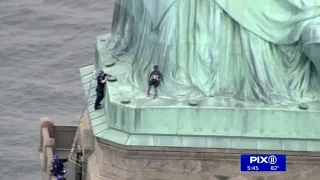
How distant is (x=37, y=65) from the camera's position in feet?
196

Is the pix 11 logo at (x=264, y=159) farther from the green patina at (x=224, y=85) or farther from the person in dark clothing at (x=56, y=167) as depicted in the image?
the person in dark clothing at (x=56, y=167)

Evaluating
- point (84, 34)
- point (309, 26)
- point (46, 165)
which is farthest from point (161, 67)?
point (84, 34)

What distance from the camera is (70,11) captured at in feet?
213

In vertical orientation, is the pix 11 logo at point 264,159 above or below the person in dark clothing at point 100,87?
below

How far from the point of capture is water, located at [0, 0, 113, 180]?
5331 centimetres

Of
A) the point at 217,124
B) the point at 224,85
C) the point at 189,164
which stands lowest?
the point at 189,164

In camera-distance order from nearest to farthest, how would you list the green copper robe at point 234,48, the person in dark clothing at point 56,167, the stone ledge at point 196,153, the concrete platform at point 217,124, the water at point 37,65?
1. the concrete platform at point 217,124
2. the stone ledge at point 196,153
3. the green copper robe at point 234,48
4. the person in dark clothing at point 56,167
5. the water at point 37,65

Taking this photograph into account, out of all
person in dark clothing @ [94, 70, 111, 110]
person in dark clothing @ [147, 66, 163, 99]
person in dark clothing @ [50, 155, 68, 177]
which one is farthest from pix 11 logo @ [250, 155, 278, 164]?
person in dark clothing @ [50, 155, 68, 177]

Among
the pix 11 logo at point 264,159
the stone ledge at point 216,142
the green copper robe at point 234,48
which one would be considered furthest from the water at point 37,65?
the pix 11 logo at point 264,159

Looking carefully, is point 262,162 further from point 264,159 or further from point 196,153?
point 196,153

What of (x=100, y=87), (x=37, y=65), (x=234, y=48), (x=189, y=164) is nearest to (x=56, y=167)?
(x=100, y=87)

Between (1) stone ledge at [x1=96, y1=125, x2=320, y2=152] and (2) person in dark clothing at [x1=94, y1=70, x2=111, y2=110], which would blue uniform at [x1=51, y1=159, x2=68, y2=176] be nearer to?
(2) person in dark clothing at [x1=94, y1=70, x2=111, y2=110]

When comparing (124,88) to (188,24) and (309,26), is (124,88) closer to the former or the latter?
(188,24)

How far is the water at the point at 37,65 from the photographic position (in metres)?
53.3
